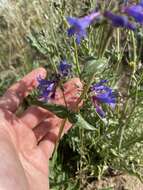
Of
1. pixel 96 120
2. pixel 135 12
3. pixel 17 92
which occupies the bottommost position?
pixel 96 120

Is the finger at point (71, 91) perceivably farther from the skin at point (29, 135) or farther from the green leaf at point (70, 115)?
the green leaf at point (70, 115)

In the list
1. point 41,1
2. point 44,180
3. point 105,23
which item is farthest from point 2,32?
point 105,23

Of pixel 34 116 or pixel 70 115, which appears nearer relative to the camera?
pixel 70 115

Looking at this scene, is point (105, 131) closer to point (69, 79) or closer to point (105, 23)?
point (69, 79)

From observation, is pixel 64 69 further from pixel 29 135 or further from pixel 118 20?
pixel 118 20

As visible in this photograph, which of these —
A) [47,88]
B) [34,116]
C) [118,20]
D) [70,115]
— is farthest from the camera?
[34,116]

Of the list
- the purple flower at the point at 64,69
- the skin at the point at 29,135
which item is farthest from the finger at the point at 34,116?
the purple flower at the point at 64,69

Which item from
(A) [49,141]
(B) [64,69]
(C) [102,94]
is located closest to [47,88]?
(B) [64,69]

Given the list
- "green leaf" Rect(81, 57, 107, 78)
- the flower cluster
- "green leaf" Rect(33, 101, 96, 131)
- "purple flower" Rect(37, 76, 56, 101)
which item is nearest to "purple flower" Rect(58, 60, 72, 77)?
"purple flower" Rect(37, 76, 56, 101)
